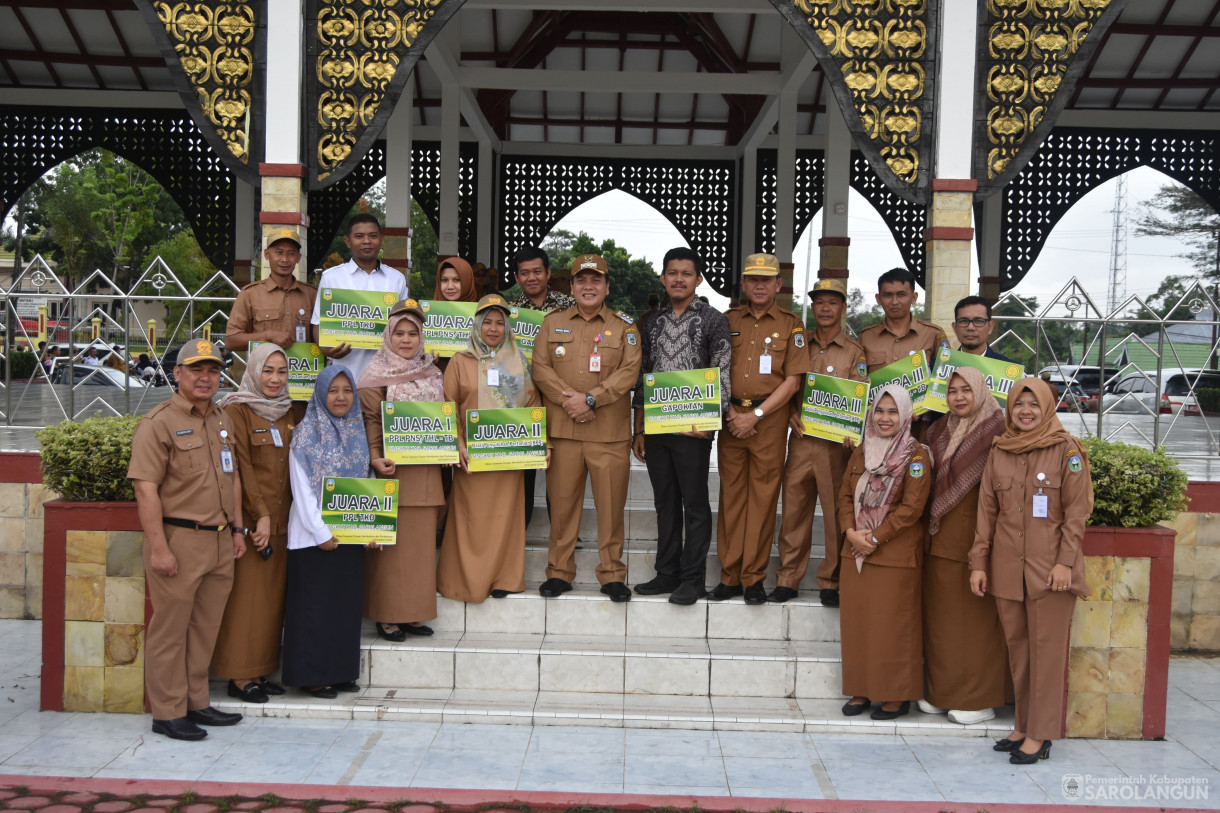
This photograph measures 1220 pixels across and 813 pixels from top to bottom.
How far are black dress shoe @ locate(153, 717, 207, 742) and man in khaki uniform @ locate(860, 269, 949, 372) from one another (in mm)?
3543

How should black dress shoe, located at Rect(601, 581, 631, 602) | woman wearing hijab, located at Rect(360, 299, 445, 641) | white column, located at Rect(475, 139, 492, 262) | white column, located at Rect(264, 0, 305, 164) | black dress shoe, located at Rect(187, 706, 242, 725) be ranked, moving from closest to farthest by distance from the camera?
black dress shoe, located at Rect(187, 706, 242, 725), woman wearing hijab, located at Rect(360, 299, 445, 641), black dress shoe, located at Rect(601, 581, 631, 602), white column, located at Rect(264, 0, 305, 164), white column, located at Rect(475, 139, 492, 262)

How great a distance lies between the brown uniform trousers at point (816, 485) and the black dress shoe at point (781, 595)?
0.09ft

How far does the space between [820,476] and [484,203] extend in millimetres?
9336

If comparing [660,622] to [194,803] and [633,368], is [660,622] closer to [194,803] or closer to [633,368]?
[633,368]

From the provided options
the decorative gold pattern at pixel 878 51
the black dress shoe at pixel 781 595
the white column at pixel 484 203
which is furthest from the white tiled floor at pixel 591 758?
the white column at pixel 484 203

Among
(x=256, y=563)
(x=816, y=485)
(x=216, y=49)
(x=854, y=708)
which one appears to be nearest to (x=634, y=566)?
(x=816, y=485)

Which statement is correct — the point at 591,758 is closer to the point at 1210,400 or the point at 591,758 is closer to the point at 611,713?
the point at 611,713

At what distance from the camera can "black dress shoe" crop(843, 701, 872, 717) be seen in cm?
458

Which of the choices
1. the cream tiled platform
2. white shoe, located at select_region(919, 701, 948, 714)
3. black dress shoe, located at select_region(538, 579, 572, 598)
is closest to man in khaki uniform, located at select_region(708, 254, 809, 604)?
the cream tiled platform

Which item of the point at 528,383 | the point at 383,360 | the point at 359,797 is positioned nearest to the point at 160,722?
the point at 359,797

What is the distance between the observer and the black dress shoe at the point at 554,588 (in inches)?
200

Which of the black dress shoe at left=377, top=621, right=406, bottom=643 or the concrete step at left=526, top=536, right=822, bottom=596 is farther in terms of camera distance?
the concrete step at left=526, top=536, right=822, bottom=596

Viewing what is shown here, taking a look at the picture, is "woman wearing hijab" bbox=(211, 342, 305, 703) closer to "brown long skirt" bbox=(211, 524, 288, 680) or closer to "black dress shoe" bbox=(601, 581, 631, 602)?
"brown long skirt" bbox=(211, 524, 288, 680)

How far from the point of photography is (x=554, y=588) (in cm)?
511
